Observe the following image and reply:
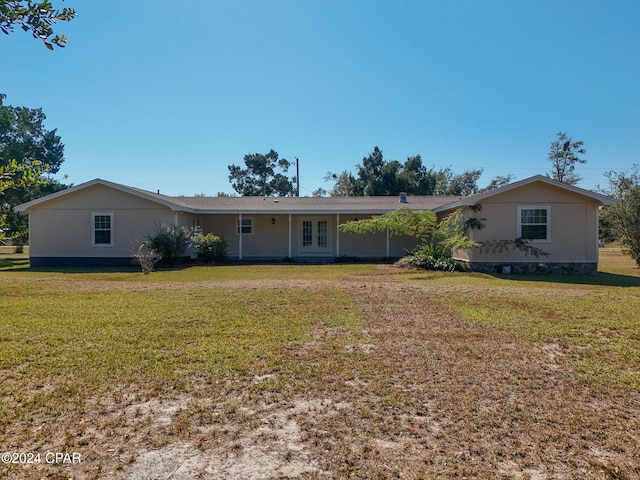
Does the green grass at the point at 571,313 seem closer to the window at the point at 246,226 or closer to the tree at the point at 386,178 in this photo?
the window at the point at 246,226

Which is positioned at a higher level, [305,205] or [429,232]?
[305,205]

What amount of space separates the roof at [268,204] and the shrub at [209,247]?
145 cm

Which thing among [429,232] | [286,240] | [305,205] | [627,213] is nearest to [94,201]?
[286,240]

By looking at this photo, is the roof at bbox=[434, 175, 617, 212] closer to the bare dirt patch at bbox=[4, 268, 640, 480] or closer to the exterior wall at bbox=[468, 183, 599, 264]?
the exterior wall at bbox=[468, 183, 599, 264]

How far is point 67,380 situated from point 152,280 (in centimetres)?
881

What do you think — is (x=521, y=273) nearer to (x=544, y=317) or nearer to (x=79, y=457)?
(x=544, y=317)

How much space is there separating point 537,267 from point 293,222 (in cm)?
1109

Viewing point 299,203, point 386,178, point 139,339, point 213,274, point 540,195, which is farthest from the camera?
point 386,178

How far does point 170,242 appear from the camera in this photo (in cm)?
1686

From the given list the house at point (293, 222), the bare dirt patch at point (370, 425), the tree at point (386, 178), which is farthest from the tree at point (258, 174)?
the bare dirt patch at point (370, 425)

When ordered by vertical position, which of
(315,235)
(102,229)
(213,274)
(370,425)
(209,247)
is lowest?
(370,425)

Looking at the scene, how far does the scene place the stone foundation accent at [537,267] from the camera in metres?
14.8

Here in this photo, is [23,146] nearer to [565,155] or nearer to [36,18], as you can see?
[36,18]

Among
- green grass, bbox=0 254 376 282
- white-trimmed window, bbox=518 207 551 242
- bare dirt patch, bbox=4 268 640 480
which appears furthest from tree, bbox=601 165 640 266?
bare dirt patch, bbox=4 268 640 480
